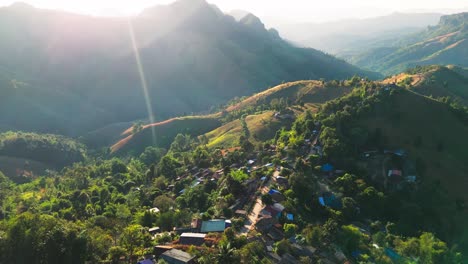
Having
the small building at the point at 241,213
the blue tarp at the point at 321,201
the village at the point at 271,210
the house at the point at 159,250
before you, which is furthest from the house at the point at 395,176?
the house at the point at 159,250

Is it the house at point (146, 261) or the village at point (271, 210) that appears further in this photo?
the village at point (271, 210)

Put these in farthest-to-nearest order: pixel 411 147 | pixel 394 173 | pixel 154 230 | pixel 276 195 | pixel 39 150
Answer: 1. pixel 39 150
2. pixel 411 147
3. pixel 394 173
4. pixel 276 195
5. pixel 154 230

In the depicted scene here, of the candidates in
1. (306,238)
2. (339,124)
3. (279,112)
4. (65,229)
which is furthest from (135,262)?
(279,112)

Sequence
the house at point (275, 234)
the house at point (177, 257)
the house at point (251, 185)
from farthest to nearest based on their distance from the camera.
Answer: the house at point (251, 185) < the house at point (275, 234) < the house at point (177, 257)

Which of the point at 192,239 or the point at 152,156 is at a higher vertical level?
the point at 192,239

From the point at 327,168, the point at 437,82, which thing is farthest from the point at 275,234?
the point at 437,82

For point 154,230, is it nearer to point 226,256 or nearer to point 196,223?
point 196,223

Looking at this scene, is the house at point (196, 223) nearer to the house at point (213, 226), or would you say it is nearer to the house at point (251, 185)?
the house at point (213, 226)
